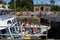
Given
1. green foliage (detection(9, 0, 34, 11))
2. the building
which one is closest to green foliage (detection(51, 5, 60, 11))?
the building

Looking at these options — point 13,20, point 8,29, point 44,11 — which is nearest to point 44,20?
point 44,11

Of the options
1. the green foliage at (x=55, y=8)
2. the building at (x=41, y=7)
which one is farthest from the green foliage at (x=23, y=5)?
the green foliage at (x=55, y=8)

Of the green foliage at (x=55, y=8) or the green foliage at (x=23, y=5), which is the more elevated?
the green foliage at (x=23, y=5)

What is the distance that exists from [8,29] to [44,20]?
2.70 ft

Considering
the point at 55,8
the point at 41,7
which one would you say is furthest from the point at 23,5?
the point at 55,8

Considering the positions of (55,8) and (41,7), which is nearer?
(55,8)

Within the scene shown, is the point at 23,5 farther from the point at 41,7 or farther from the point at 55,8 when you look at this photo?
the point at 55,8

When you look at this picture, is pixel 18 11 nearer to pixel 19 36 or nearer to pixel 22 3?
pixel 22 3

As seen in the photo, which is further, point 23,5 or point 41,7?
point 41,7

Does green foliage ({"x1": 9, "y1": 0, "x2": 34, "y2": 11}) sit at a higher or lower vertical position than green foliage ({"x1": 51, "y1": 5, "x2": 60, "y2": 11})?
higher

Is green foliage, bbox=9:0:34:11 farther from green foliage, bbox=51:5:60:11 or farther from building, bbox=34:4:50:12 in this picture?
green foliage, bbox=51:5:60:11

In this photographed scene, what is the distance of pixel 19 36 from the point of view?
2.76m

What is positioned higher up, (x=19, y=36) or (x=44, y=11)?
(x=44, y=11)

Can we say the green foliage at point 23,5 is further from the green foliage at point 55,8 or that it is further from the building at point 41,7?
the green foliage at point 55,8
